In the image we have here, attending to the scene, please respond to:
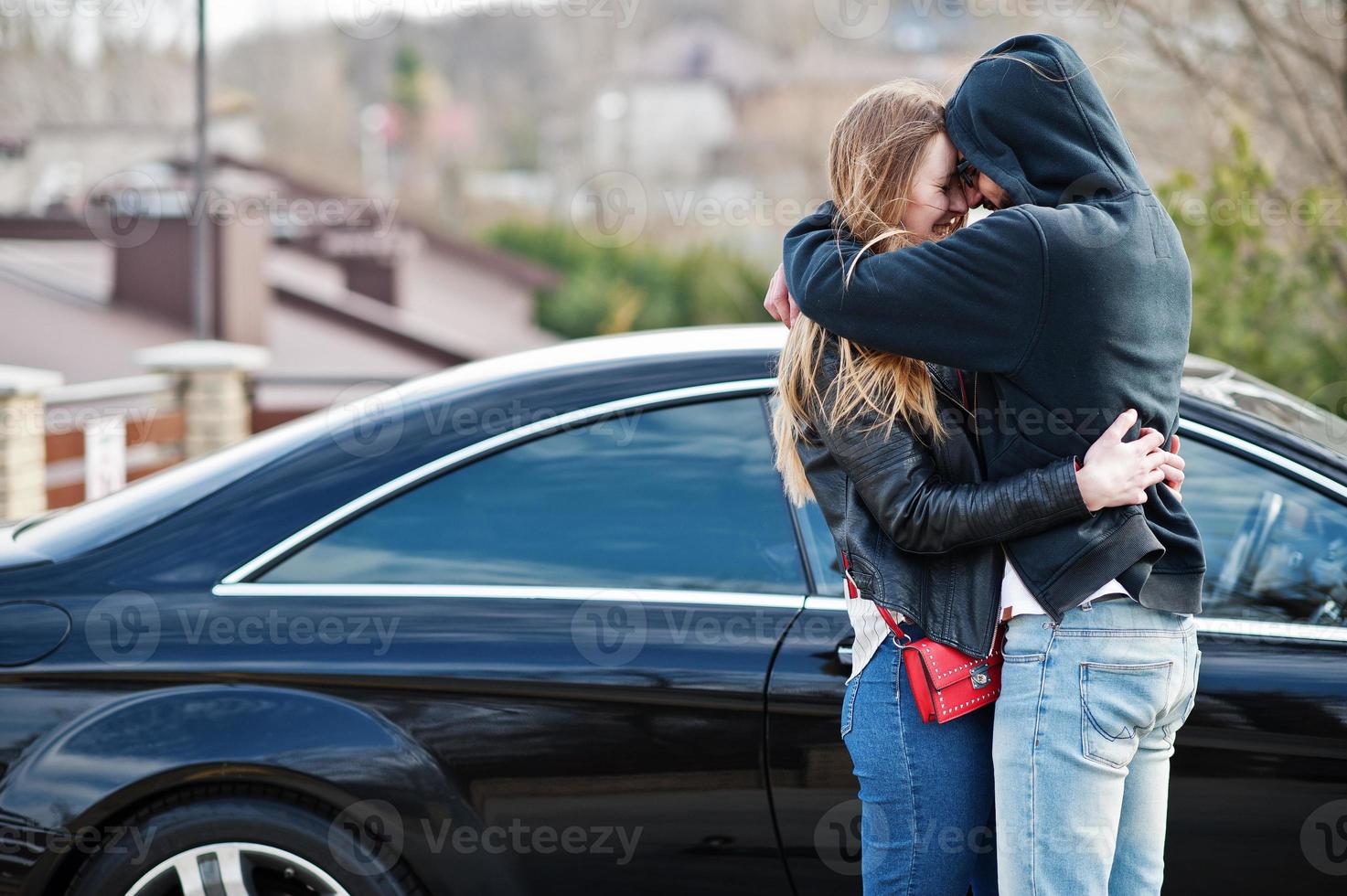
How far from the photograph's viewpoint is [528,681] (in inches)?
90.9

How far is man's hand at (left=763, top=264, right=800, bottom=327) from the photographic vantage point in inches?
80.8

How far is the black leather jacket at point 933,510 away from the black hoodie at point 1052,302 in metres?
0.05

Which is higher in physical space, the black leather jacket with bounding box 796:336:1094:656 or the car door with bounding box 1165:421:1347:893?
the black leather jacket with bounding box 796:336:1094:656

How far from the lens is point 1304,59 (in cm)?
852

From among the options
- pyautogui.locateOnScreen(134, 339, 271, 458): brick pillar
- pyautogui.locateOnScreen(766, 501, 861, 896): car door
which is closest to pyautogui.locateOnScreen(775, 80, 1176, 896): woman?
pyautogui.locateOnScreen(766, 501, 861, 896): car door

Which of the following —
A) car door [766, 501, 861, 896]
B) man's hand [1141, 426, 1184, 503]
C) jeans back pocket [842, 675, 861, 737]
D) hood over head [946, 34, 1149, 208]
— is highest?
hood over head [946, 34, 1149, 208]

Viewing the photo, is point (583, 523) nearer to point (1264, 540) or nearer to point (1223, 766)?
point (1223, 766)

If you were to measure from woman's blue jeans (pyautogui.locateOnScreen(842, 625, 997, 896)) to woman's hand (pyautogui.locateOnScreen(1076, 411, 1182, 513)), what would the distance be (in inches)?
13.4

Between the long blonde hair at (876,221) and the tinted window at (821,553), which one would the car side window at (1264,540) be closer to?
the tinted window at (821,553)

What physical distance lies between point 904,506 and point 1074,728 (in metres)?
0.39

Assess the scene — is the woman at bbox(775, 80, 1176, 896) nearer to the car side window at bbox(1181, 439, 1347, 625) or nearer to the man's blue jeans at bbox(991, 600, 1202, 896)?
the man's blue jeans at bbox(991, 600, 1202, 896)

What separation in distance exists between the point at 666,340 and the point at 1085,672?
47.3 inches

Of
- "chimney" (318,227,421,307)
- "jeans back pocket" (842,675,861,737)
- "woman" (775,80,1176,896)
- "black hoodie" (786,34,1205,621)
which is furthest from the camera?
"chimney" (318,227,421,307)

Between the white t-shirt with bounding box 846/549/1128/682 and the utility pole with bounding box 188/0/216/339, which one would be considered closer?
the white t-shirt with bounding box 846/549/1128/682
